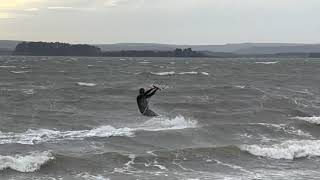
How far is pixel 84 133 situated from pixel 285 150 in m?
6.92

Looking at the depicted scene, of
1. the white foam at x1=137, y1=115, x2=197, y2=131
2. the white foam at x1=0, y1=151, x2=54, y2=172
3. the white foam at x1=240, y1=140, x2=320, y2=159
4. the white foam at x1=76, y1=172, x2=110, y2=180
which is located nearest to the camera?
the white foam at x1=76, y1=172, x2=110, y2=180

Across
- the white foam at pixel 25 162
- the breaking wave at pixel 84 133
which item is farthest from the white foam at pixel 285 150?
the white foam at pixel 25 162

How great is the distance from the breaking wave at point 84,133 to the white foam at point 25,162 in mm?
2266

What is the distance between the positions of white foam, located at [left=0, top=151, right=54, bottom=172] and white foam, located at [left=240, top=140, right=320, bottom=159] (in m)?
5.93

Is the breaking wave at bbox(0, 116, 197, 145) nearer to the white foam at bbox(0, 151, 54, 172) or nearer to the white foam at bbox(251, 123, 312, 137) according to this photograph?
the white foam at bbox(0, 151, 54, 172)

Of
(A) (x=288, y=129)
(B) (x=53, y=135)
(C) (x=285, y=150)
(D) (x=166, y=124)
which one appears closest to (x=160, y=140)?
(D) (x=166, y=124)

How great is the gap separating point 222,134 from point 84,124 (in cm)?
544

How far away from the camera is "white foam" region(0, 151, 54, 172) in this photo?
14001mm

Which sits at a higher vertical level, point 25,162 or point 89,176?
point 25,162

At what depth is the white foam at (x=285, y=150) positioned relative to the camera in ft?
53.6

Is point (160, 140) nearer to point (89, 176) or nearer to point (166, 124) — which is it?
point (166, 124)

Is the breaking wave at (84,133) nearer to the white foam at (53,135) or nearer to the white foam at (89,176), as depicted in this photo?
the white foam at (53,135)

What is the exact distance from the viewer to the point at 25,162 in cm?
1431

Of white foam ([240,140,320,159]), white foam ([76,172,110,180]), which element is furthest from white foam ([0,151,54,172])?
white foam ([240,140,320,159])
